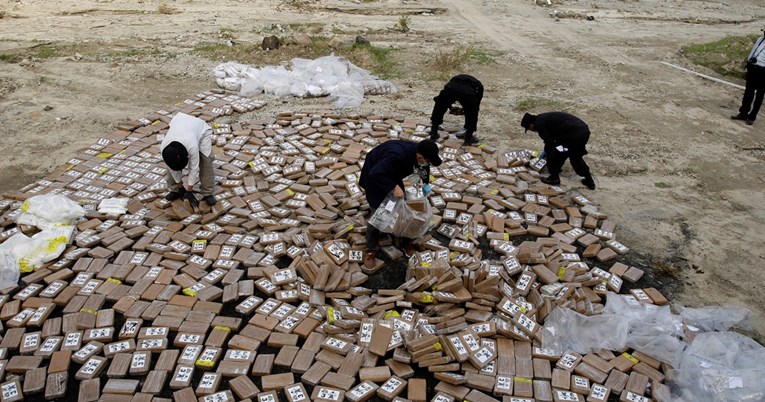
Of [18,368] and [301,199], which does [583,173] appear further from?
[18,368]

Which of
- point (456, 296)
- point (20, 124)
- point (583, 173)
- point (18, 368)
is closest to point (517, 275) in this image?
point (456, 296)

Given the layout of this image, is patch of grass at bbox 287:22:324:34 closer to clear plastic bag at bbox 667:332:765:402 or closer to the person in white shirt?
the person in white shirt

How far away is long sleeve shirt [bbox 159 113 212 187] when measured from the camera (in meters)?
6.15

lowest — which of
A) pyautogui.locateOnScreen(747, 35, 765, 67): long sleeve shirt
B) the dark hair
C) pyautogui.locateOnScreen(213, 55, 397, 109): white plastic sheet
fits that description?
pyautogui.locateOnScreen(213, 55, 397, 109): white plastic sheet

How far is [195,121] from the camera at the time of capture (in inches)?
253

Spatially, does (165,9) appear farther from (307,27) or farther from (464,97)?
(464,97)

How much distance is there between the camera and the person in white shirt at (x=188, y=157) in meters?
5.98

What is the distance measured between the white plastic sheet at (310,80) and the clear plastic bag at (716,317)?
646 cm

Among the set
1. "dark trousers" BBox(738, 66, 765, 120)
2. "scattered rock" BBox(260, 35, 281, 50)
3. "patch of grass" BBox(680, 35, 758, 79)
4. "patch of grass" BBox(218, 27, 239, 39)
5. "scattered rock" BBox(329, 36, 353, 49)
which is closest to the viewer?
"dark trousers" BBox(738, 66, 765, 120)

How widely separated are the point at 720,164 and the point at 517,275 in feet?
16.7

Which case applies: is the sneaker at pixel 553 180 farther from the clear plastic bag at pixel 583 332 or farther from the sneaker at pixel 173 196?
the sneaker at pixel 173 196

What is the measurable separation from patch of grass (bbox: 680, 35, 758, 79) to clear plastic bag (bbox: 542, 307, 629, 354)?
10.4 m

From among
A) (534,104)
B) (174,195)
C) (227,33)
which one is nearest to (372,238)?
(174,195)

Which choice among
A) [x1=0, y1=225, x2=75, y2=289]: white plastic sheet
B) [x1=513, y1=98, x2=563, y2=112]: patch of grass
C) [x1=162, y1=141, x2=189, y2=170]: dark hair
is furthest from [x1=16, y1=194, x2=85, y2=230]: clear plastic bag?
[x1=513, y1=98, x2=563, y2=112]: patch of grass
